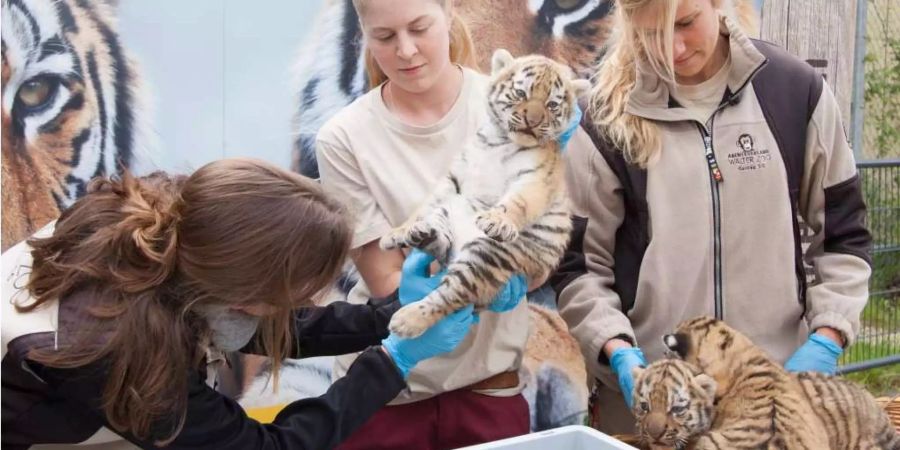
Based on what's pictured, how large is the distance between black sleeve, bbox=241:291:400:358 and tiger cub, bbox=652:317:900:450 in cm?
55

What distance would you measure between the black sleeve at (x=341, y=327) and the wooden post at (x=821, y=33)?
7.18ft

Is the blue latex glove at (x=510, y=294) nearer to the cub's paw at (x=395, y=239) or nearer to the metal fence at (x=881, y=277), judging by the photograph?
the cub's paw at (x=395, y=239)

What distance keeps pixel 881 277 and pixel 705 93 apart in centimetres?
304

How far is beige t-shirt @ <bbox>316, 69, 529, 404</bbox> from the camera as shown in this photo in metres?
1.95

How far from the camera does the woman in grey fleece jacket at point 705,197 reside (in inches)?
78.9

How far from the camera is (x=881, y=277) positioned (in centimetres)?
461

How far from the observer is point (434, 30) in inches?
74.7

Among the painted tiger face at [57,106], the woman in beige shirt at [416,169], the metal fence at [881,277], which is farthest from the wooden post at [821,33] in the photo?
the painted tiger face at [57,106]

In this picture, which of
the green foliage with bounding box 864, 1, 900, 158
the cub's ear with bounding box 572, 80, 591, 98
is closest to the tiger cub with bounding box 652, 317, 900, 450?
the cub's ear with bounding box 572, 80, 591, 98

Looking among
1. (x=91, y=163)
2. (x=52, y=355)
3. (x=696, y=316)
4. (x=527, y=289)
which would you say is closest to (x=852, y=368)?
(x=696, y=316)

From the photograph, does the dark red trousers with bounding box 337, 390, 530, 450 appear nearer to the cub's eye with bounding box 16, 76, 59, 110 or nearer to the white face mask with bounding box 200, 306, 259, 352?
the white face mask with bounding box 200, 306, 259, 352

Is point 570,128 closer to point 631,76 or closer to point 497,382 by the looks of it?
point 631,76

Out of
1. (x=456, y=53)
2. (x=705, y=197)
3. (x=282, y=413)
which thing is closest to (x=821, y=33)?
(x=705, y=197)

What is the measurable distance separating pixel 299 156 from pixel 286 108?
13cm
